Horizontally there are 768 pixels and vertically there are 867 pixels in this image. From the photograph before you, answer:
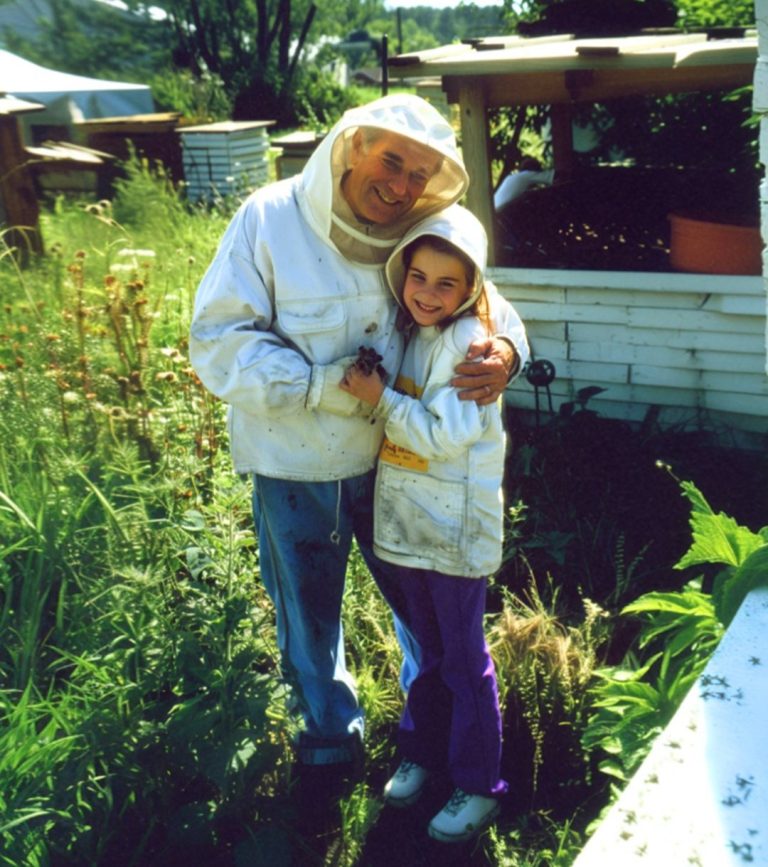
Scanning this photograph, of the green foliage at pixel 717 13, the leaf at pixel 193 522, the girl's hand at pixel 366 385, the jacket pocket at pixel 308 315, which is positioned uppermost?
the green foliage at pixel 717 13

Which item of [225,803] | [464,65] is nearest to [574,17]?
[464,65]

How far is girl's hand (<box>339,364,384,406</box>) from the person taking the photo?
7.59ft

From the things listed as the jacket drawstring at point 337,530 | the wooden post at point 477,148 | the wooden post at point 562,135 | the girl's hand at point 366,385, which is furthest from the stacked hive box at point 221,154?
the girl's hand at point 366,385

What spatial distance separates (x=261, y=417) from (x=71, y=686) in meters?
0.99

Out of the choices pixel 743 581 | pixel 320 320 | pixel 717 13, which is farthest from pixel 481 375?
pixel 717 13

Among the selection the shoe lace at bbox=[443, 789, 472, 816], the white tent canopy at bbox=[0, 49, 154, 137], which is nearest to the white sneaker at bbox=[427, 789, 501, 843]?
the shoe lace at bbox=[443, 789, 472, 816]

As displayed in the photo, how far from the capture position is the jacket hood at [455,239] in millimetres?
2277

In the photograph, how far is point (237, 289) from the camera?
2326mm

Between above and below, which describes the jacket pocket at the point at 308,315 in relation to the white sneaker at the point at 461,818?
above

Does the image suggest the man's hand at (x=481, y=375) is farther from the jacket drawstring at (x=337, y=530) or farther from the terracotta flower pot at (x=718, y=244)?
the terracotta flower pot at (x=718, y=244)

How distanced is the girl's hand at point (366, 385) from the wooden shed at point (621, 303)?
248 centimetres

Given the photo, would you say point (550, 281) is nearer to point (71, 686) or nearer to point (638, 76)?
point (638, 76)

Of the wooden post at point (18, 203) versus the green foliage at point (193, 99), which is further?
the green foliage at point (193, 99)

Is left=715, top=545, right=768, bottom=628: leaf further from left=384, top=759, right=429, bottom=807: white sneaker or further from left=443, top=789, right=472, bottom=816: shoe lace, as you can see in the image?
left=384, top=759, right=429, bottom=807: white sneaker
